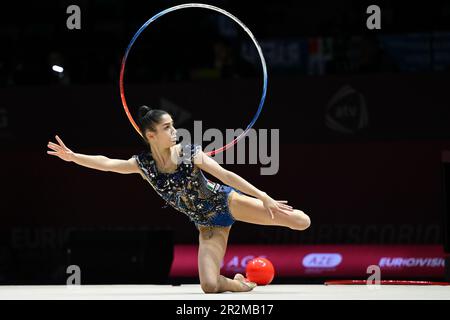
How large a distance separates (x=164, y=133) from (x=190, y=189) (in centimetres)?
49

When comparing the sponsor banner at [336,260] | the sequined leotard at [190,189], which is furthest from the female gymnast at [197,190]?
the sponsor banner at [336,260]

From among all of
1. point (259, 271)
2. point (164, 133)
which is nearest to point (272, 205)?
point (164, 133)

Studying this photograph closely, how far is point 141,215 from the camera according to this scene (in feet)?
36.8

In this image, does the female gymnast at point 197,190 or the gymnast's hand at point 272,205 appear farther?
the female gymnast at point 197,190

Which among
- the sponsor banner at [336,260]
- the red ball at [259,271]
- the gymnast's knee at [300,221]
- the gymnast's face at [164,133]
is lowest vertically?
the sponsor banner at [336,260]

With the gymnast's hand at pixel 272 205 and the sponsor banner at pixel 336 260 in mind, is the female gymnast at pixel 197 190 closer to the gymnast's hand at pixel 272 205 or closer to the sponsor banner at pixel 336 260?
the gymnast's hand at pixel 272 205

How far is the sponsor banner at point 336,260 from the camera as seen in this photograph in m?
9.80

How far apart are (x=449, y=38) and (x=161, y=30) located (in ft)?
Answer: 11.8

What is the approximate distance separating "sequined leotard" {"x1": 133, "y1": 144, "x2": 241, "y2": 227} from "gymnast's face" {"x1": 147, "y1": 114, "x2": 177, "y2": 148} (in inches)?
5.7

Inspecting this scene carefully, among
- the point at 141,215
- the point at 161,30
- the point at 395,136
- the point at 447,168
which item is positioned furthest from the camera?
the point at 141,215

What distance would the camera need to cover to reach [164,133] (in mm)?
5836
